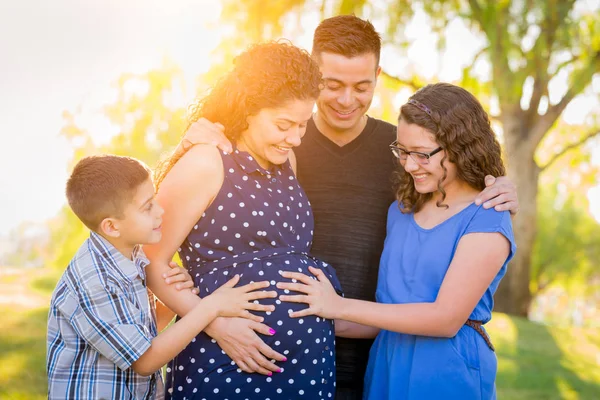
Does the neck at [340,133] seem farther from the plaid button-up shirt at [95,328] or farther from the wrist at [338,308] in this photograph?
the plaid button-up shirt at [95,328]

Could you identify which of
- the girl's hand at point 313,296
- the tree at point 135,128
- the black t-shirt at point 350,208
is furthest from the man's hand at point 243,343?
the tree at point 135,128

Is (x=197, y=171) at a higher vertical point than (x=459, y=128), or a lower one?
lower

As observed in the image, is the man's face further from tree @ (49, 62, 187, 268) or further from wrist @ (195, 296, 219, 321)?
tree @ (49, 62, 187, 268)

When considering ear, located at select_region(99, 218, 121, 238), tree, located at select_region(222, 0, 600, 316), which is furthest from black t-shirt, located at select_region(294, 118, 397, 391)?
tree, located at select_region(222, 0, 600, 316)

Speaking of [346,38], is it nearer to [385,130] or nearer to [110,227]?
[385,130]

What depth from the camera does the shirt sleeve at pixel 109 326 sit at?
2250 mm

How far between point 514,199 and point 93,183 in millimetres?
1640

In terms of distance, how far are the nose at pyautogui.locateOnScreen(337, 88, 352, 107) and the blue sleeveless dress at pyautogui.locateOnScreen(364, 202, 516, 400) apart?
2.19 feet

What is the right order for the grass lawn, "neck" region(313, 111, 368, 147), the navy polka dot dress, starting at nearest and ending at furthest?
the navy polka dot dress < "neck" region(313, 111, 368, 147) < the grass lawn

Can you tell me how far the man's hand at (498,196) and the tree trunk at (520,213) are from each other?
903 centimetres

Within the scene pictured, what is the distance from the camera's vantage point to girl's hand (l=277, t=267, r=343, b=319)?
2545 mm

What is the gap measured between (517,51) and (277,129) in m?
8.82

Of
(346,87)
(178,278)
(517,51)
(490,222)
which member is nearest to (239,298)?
(178,278)

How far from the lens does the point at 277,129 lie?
2.57 metres
